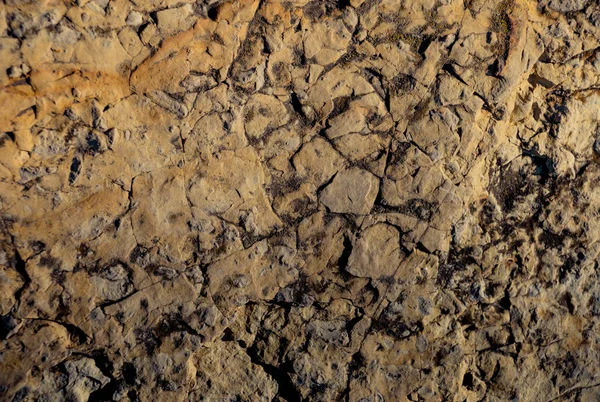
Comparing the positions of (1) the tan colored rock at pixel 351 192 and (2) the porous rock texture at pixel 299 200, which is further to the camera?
(1) the tan colored rock at pixel 351 192

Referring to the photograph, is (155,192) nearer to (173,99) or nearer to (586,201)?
(173,99)

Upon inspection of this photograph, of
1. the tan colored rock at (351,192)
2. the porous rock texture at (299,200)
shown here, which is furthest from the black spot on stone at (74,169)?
the tan colored rock at (351,192)

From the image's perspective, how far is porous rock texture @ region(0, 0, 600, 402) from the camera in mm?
1869

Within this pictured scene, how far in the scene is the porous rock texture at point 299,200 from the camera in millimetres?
1869

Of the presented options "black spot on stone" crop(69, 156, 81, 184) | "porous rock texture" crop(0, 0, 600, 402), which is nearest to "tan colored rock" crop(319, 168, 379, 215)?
"porous rock texture" crop(0, 0, 600, 402)

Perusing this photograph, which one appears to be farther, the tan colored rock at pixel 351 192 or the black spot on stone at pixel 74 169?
the tan colored rock at pixel 351 192

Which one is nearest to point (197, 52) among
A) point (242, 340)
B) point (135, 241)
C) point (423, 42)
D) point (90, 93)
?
point (90, 93)

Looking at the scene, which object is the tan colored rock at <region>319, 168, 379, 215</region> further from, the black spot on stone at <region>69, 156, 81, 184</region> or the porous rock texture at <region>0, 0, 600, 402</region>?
the black spot on stone at <region>69, 156, 81, 184</region>

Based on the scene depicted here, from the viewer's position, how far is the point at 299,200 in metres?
2.06

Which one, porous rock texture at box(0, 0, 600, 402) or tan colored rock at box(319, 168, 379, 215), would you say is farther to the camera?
tan colored rock at box(319, 168, 379, 215)

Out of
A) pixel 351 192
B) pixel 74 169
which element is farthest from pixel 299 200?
pixel 74 169

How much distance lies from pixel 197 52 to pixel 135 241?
0.60 meters

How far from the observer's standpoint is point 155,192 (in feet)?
6.41

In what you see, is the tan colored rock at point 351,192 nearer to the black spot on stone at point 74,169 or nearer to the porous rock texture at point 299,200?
the porous rock texture at point 299,200
